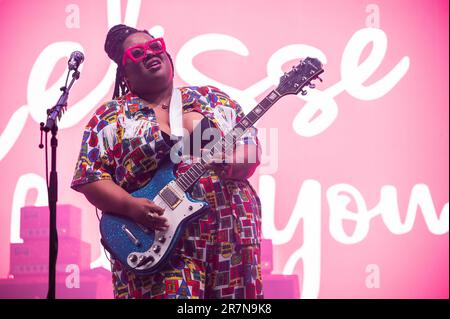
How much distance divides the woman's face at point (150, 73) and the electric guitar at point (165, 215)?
1.12ft

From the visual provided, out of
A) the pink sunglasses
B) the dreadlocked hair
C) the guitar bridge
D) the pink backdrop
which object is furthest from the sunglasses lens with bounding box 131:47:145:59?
the pink backdrop

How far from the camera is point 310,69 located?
2.93 metres

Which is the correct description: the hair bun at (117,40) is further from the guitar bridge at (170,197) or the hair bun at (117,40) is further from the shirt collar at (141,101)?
the guitar bridge at (170,197)

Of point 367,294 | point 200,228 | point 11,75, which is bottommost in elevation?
point 367,294

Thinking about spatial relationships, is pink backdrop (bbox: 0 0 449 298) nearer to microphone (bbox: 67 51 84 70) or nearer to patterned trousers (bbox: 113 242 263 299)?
microphone (bbox: 67 51 84 70)

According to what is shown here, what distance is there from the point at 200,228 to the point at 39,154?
2.75 metres

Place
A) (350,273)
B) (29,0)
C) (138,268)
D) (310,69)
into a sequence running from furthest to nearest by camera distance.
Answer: (29,0) → (350,273) → (310,69) → (138,268)

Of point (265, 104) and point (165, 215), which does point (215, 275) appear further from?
point (265, 104)

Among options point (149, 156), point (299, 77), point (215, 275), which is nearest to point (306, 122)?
point (299, 77)

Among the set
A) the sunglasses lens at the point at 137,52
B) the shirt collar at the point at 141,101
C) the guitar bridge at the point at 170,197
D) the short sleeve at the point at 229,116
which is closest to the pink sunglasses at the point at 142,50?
the sunglasses lens at the point at 137,52

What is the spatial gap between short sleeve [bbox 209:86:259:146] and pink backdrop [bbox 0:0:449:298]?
6.73 ft

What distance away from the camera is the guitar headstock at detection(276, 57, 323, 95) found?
2.89 m

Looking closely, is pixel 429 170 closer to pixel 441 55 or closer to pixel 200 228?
pixel 441 55

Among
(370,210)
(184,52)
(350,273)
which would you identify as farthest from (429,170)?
(184,52)
